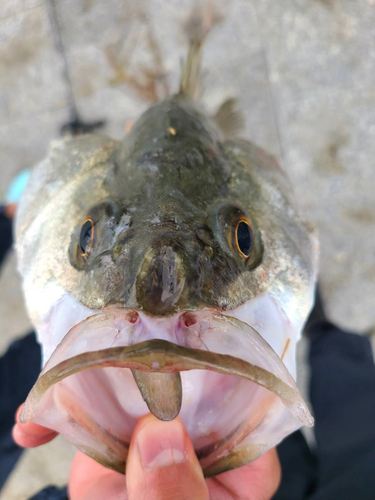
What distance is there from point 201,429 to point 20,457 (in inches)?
76.9

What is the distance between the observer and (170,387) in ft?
2.73

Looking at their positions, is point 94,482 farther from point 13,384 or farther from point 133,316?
point 13,384

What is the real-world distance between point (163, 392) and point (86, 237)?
469 mm

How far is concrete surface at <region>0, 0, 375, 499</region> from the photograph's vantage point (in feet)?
8.69

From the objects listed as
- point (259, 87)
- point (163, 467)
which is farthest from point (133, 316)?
point (259, 87)

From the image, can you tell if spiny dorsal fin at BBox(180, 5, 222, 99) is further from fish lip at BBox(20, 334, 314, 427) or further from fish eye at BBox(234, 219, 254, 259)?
fish lip at BBox(20, 334, 314, 427)

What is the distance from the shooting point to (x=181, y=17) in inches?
110

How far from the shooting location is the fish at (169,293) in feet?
2.36

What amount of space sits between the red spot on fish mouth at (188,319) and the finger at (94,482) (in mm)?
768

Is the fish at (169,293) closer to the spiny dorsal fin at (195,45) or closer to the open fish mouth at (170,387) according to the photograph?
the open fish mouth at (170,387)

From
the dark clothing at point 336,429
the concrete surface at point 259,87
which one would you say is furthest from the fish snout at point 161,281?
the concrete surface at point 259,87

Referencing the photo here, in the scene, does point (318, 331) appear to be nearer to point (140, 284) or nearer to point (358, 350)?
point (358, 350)

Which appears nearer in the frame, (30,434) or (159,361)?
(159,361)

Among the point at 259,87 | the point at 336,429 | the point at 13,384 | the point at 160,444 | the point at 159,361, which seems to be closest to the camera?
the point at 159,361
